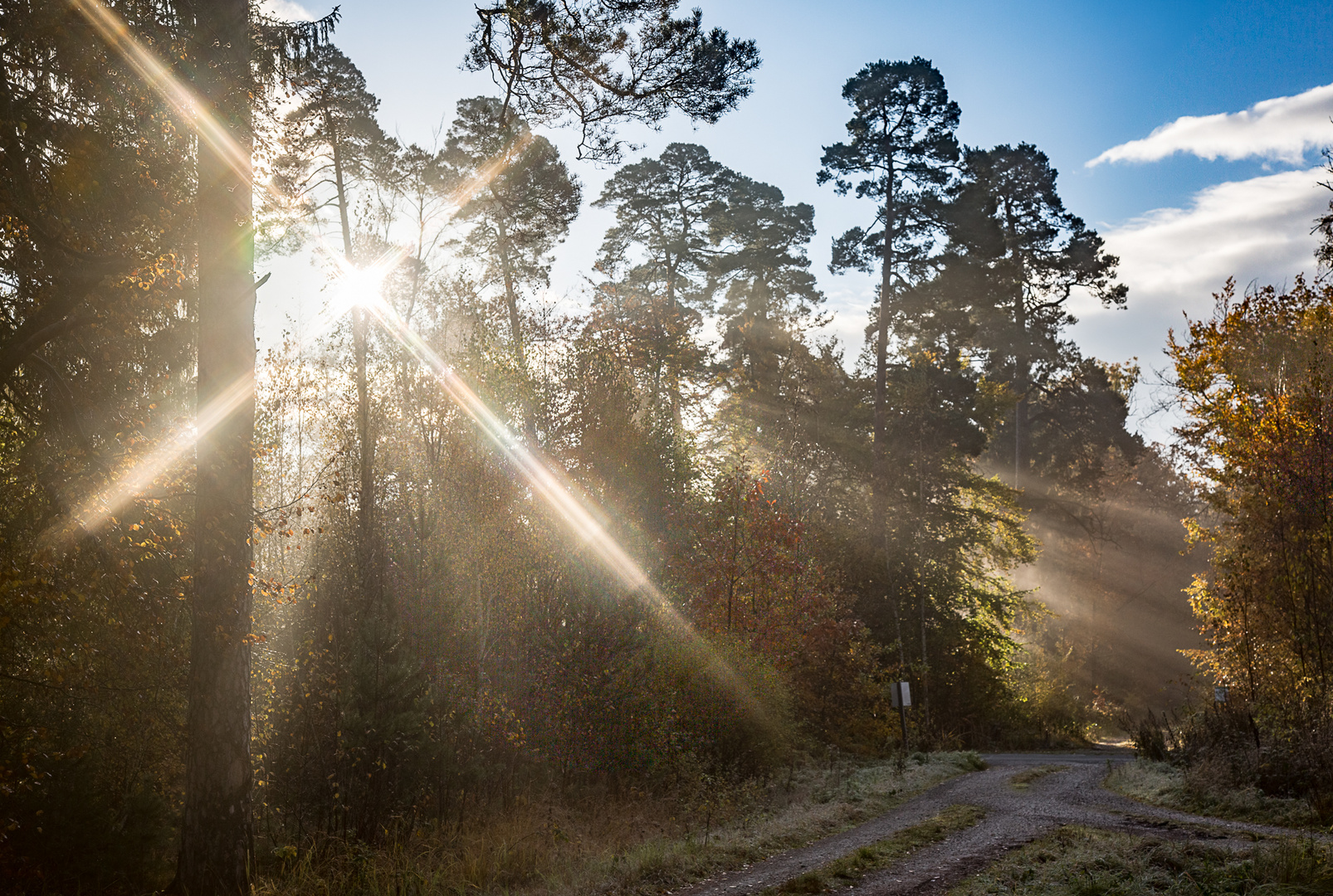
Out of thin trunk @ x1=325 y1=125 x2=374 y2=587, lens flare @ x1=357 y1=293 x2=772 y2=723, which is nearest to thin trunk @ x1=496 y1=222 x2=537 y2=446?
thin trunk @ x1=325 y1=125 x2=374 y2=587

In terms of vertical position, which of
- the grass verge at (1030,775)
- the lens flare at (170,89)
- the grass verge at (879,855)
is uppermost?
the lens flare at (170,89)

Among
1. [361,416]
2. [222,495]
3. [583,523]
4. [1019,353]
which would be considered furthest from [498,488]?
[1019,353]

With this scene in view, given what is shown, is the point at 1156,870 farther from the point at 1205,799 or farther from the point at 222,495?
the point at 222,495

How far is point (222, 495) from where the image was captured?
27.3 feet

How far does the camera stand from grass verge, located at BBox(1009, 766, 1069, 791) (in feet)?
51.4

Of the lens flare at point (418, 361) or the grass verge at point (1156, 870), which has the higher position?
the lens flare at point (418, 361)

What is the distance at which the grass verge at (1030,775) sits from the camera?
617 inches

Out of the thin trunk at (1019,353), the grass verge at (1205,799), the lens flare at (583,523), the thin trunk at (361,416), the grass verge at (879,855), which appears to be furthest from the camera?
the thin trunk at (1019,353)

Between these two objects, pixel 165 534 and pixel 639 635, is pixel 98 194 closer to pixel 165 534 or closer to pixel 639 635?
pixel 165 534

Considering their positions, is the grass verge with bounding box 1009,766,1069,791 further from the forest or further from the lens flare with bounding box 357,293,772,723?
the lens flare with bounding box 357,293,772,723

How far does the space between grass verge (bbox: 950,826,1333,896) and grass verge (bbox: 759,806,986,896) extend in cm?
111

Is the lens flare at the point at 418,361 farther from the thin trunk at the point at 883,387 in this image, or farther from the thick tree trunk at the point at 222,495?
the thin trunk at the point at 883,387

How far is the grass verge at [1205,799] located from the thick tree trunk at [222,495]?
1160 centimetres

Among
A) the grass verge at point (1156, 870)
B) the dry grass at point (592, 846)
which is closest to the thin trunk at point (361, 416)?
the dry grass at point (592, 846)
